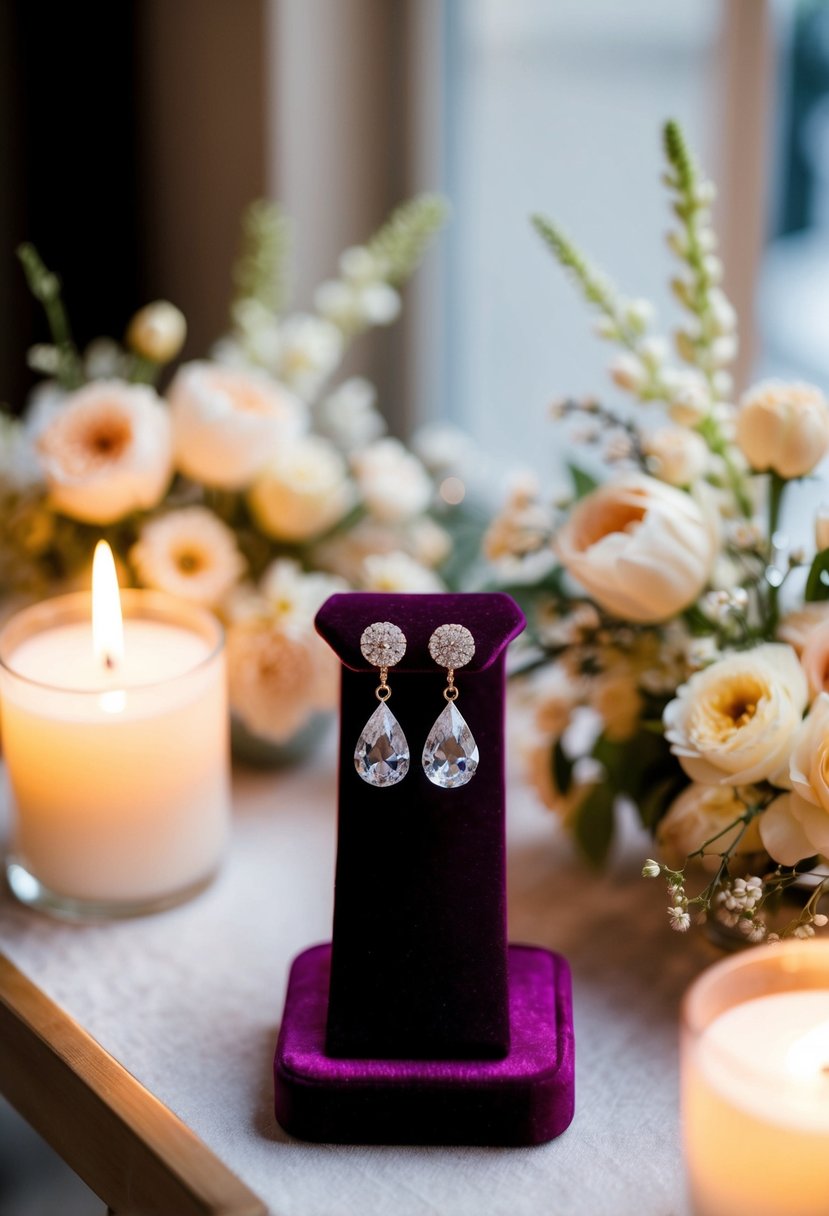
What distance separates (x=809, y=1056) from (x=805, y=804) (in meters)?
0.13

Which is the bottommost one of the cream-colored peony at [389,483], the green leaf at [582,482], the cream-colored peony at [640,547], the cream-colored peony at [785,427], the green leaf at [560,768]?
the green leaf at [560,768]

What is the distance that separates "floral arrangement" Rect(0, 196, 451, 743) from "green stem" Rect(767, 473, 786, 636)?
Result: 227 mm

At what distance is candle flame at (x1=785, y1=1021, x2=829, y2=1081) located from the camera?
554 millimetres

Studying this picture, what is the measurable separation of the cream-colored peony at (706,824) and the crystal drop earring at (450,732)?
146 millimetres

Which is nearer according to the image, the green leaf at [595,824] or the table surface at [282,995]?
the table surface at [282,995]

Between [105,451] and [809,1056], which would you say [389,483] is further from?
[809,1056]

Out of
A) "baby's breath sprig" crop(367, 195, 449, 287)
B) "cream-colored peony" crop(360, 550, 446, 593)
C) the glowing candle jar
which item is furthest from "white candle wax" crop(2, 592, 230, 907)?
"baby's breath sprig" crop(367, 195, 449, 287)

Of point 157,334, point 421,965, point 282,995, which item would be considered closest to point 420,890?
point 421,965

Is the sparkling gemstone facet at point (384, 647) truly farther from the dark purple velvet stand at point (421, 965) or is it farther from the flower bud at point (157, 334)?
the flower bud at point (157, 334)

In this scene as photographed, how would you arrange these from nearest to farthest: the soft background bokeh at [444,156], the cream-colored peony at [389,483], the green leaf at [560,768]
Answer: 1. the green leaf at [560,768]
2. the cream-colored peony at [389,483]
3. the soft background bokeh at [444,156]

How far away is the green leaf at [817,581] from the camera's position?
72 cm

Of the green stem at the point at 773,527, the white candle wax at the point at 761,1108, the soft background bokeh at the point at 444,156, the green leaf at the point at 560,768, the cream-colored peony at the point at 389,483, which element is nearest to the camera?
the white candle wax at the point at 761,1108

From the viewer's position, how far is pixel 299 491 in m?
0.93

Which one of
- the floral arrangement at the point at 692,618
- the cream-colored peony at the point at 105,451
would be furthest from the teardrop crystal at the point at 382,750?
the cream-colored peony at the point at 105,451
